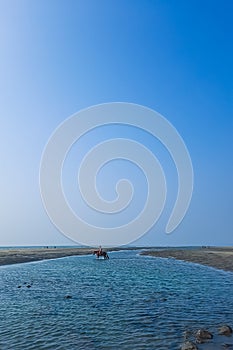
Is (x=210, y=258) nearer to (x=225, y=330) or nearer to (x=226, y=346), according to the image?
(x=225, y=330)

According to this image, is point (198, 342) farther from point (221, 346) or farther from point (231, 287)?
point (231, 287)

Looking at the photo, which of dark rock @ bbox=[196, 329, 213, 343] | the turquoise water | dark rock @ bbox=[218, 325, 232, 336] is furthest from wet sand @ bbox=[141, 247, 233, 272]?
dark rock @ bbox=[196, 329, 213, 343]

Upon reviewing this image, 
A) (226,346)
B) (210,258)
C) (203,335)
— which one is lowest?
(226,346)

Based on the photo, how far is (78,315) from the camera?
22297 mm

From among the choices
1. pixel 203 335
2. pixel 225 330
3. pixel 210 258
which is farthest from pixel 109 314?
pixel 210 258

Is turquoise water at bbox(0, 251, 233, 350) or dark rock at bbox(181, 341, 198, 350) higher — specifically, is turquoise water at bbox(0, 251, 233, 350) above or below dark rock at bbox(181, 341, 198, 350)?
above

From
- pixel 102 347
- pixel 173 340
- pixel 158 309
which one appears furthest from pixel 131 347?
pixel 158 309

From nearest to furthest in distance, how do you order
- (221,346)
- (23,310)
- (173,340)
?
(221,346)
(173,340)
(23,310)

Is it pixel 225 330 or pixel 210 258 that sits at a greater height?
pixel 210 258

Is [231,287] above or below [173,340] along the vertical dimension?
above

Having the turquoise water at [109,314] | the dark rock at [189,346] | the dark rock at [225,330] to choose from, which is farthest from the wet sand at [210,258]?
the dark rock at [189,346]

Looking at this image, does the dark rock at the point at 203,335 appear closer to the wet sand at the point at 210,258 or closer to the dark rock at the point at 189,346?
the dark rock at the point at 189,346

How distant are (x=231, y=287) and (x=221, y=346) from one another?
19.5 meters

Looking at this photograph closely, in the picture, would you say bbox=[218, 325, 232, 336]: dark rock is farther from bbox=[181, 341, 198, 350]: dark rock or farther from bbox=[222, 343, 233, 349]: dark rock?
bbox=[181, 341, 198, 350]: dark rock
